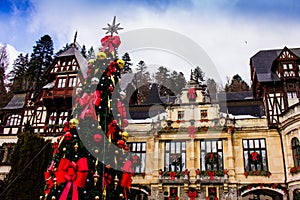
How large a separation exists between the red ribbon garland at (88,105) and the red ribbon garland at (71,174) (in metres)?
1.13

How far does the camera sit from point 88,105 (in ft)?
19.9

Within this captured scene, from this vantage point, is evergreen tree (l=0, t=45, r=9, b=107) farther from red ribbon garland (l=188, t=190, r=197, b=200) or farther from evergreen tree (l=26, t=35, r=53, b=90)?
red ribbon garland (l=188, t=190, r=197, b=200)

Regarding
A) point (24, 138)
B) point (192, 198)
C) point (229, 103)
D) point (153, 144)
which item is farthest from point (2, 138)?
point (229, 103)

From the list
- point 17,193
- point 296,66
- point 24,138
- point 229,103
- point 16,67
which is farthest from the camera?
point 16,67

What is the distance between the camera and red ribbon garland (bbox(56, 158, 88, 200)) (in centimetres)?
505

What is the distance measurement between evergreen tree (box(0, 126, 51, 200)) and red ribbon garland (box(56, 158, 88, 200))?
7.76 metres

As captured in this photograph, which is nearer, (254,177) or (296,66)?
(254,177)

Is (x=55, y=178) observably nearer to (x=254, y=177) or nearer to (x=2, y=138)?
(x=254, y=177)

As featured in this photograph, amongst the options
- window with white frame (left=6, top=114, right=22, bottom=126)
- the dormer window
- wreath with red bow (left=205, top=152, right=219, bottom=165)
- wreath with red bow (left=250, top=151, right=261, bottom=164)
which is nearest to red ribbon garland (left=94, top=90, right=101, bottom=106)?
wreath with red bow (left=205, top=152, right=219, bottom=165)

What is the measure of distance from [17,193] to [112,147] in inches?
353

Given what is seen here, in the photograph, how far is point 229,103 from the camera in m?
18.0

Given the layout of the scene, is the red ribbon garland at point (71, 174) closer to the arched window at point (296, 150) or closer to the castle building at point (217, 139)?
the castle building at point (217, 139)

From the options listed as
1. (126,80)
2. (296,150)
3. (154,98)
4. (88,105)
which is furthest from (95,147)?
(126,80)

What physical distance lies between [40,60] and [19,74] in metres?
3.19
